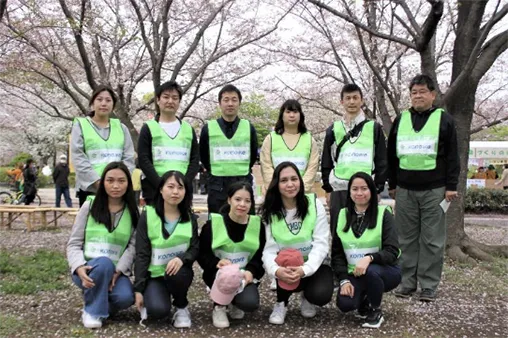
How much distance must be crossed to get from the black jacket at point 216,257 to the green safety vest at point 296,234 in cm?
14

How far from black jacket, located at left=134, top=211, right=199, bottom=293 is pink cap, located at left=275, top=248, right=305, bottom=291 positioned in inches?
25.3

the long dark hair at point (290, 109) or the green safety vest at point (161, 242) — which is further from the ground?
the long dark hair at point (290, 109)

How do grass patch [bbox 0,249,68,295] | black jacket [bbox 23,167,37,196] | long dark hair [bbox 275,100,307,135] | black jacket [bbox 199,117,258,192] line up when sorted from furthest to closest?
black jacket [bbox 23,167,37,196], grass patch [bbox 0,249,68,295], black jacket [bbox 199,117,258,192], long dark hair [bbox 275,100,307,135]

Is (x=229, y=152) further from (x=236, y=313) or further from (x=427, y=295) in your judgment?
(x=427, y=295)

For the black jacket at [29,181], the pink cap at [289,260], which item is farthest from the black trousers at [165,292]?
the black jacket at [29,181]

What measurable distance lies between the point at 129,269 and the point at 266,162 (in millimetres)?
1481

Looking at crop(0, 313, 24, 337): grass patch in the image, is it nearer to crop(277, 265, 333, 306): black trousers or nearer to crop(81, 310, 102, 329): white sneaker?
crop(81, 310, 102, 329): white sneaker

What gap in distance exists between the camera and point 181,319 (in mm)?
3426

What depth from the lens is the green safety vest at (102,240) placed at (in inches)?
140

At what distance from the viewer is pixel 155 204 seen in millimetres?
3637

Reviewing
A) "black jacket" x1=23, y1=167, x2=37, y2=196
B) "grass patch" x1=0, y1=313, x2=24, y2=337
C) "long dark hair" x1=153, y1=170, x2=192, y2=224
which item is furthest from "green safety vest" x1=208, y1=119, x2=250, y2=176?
"black jacket" x1=23, y1=167, x2=37, y2=196

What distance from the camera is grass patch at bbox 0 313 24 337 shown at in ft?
10.7

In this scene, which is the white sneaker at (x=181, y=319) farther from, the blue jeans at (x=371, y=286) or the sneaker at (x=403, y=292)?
the sneaker at (x=403, y=292)

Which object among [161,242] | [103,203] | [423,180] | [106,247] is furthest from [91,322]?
[423,180]
